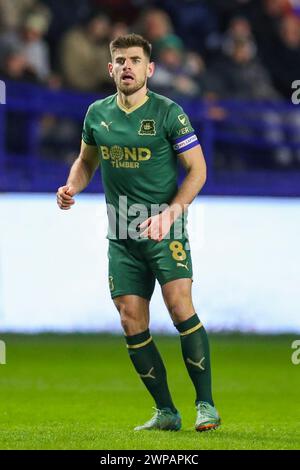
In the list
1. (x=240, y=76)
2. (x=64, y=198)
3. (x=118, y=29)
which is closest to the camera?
(x=64, y=198)

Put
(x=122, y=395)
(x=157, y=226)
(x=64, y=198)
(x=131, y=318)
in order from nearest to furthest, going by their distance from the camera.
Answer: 1. (x=157, y=226)
2. (x=64, y=198)
3. (x=131, y=318)
4. (x=122, y=395)

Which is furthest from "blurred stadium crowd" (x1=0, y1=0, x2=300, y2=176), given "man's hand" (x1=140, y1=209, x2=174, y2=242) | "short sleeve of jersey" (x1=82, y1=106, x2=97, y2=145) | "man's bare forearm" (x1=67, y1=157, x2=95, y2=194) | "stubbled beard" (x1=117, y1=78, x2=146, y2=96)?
"man's hand" (x1=140, y1=209, x2=174, y2=242)

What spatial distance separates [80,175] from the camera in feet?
25.4

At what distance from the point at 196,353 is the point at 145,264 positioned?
57cm

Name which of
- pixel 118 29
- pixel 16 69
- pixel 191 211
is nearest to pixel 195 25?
pixel 118 29

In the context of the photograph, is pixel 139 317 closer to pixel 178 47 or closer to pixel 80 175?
pixel 80 175

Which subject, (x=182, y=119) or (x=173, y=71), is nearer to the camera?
(x=182, y=119)

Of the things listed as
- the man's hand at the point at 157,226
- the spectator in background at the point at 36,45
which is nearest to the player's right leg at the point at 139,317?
the man's hand at the point at 157,226

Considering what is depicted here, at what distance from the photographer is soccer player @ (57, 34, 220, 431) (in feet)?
24.2

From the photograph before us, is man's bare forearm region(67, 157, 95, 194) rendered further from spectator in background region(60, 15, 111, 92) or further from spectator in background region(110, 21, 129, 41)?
spectator in background region(110, 21, 129, 41)

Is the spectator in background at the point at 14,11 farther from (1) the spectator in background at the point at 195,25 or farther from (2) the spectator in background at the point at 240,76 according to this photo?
(2) the spectator in background at the point at 240,76

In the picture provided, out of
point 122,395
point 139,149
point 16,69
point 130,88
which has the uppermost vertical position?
point 16,69

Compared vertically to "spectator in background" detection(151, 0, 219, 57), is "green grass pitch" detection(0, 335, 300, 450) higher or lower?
lower

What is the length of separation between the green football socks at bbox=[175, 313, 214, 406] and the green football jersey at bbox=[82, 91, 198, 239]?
2.11 feet
